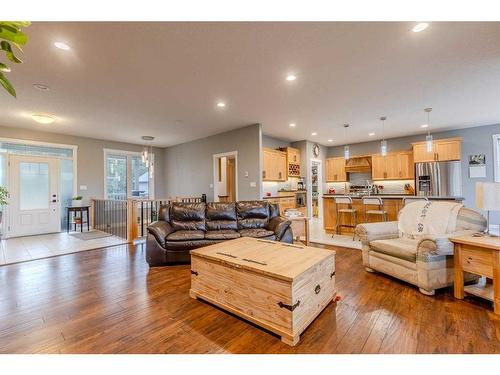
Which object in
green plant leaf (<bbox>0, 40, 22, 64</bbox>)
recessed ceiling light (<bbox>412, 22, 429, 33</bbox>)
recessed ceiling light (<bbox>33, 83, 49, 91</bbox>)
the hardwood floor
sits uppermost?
recessed ceiling light (<bbox>33, 83, 49, 91</bbox>)

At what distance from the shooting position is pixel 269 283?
6.02 ft

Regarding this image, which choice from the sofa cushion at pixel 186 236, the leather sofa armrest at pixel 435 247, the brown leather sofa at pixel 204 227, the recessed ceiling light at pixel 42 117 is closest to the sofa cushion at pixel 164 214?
the brown leather sofa at pixel 204 227

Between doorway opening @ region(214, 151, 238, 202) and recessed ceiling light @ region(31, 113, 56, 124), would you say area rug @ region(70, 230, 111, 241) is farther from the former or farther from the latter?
doorway opening @ region(214, 151, 238, 202)

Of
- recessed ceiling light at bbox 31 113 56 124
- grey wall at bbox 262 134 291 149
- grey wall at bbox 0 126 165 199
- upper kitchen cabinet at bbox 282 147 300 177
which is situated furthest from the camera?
upper kitchen cabinet at bbox 282 147 300 177

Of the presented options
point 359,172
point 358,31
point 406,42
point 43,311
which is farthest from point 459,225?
point 359,172

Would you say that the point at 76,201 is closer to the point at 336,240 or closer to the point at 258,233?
the point at 258,233

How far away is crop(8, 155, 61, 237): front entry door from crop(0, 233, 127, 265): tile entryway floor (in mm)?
374

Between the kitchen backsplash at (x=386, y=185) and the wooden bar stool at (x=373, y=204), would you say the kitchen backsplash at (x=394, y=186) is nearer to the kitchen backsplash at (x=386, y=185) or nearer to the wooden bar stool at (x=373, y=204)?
the kitchen backsplash at (x=386, y=185)

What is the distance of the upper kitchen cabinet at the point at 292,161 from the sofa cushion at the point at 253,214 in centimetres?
327

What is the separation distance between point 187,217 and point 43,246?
321 cm

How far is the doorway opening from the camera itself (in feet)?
22.6

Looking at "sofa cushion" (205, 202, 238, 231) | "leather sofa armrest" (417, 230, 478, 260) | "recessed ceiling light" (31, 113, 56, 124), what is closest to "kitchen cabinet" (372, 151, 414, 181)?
"leather sofa armrest" (417, 230, 478, 260)

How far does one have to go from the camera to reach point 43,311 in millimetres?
2209

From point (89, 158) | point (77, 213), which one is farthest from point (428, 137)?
point (77, 213)
